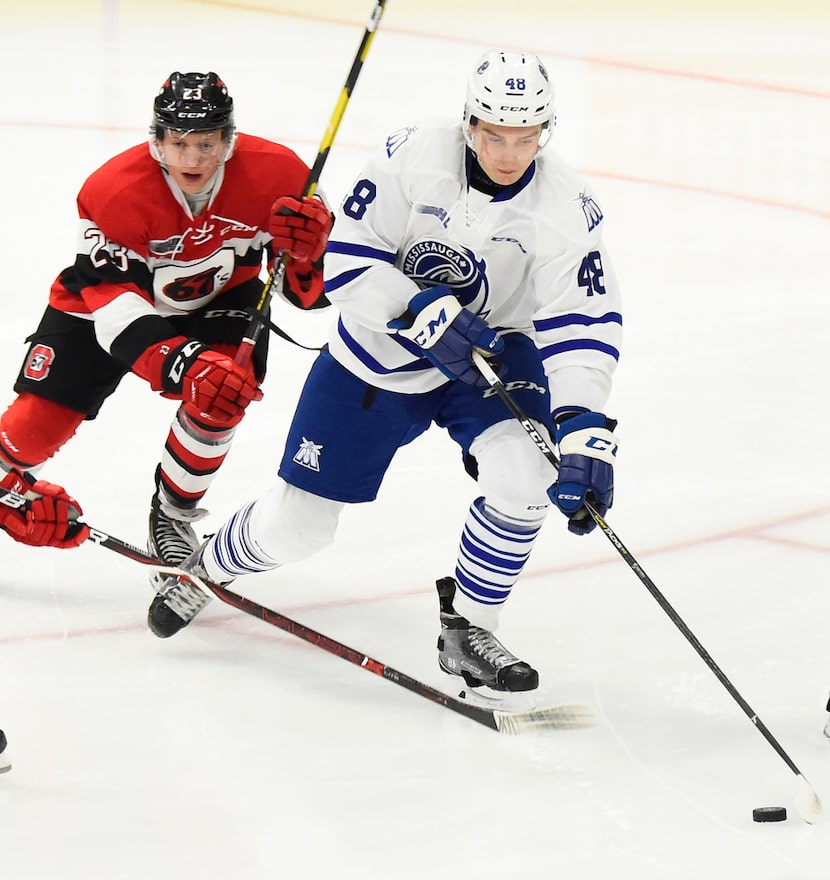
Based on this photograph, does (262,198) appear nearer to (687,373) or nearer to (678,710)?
(678,710)

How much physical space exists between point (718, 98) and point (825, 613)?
459 centimetres

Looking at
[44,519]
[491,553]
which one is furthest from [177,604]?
[491,553]

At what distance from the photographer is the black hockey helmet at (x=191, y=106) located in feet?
9.64

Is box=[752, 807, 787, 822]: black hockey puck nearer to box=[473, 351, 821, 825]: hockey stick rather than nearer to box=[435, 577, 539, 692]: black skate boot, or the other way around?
box=[473, 351, 821, 825]: hockey stick

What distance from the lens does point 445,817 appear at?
2.52m

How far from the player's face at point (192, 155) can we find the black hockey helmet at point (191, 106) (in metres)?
0.01

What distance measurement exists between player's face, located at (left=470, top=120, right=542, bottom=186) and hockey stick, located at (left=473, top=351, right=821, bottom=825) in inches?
12.5

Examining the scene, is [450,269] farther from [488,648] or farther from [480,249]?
[488,648]

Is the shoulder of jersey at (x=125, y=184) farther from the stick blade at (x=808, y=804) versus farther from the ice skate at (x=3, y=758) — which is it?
the stick blade at (x=808, y=804)

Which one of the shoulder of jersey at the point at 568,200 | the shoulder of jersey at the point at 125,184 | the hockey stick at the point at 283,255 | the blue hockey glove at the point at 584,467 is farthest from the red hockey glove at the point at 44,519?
the shoulder of jersey at the point at 568,200

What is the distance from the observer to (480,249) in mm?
2713

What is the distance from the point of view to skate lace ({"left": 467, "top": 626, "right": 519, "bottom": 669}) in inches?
114

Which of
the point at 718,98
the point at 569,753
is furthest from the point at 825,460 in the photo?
the point at 718,98

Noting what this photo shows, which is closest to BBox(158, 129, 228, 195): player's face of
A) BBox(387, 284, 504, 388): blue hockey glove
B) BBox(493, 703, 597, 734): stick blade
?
BBox(387, 284, 504, 388): blue hockey glove
